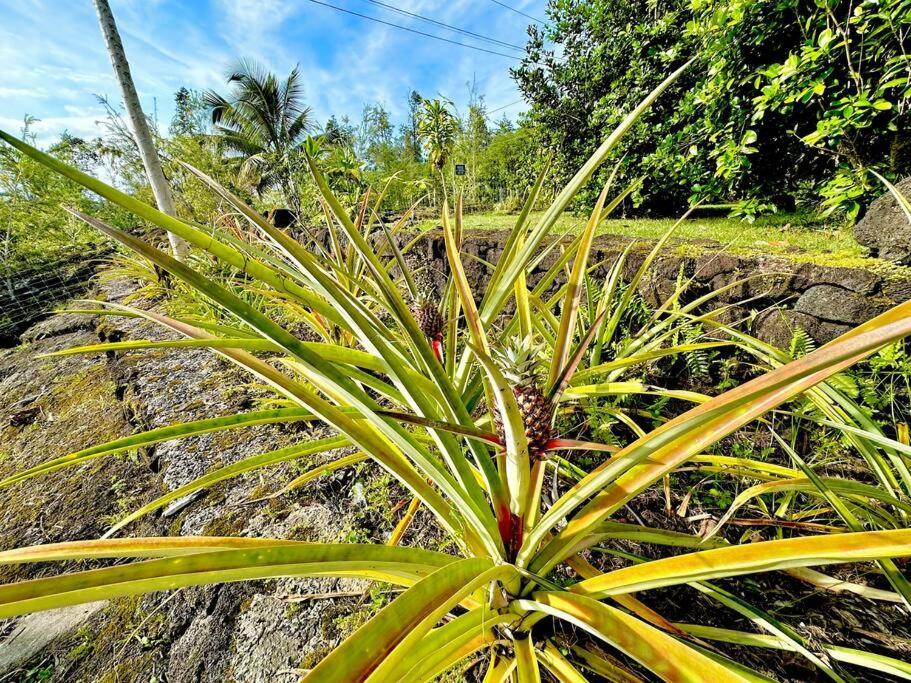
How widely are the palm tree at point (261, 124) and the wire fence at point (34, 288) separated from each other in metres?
6.76

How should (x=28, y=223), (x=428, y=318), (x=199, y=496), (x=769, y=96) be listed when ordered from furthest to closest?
(x=28, y=223) < (x=769, y=96) < (x=199, y=496) < (x=428, y=318)

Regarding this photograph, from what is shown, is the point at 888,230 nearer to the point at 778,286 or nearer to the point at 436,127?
the point at 778,286

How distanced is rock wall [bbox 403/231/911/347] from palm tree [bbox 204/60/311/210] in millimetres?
11250

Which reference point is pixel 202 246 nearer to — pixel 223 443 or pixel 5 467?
pixel 223 443

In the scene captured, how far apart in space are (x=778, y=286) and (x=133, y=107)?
5.14 metres

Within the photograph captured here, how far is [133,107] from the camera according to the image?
10.4 feet

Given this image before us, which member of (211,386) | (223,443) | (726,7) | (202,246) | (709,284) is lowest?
(223,443)

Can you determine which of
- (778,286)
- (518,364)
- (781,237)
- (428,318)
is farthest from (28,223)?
(781,237)

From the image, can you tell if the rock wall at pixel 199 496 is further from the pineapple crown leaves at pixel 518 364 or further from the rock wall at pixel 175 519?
the pineapple crown leaves at pixel 518 364

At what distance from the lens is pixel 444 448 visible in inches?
20.3

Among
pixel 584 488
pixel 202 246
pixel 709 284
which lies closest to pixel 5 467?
pixel 202 246

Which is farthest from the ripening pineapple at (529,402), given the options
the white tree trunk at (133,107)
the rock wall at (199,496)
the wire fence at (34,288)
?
the wire fence at (34,288)

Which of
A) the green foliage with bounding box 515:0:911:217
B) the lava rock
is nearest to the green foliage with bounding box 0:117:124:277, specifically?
the green foliage with bounding box 515:0:911:217

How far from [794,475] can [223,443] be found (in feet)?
5.23
